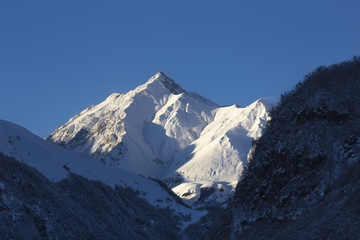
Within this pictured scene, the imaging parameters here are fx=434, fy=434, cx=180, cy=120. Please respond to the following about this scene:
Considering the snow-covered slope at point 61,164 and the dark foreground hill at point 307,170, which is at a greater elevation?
the snow-covered slope at point 61,164

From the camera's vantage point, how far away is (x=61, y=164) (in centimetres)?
3462

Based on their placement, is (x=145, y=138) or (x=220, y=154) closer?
(x=220, y=154)

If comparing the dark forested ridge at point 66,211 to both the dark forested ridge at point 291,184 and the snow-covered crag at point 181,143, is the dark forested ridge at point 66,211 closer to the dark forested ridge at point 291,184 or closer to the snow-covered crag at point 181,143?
the dark forested ridge at point 291,184

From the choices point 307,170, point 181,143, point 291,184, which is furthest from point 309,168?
point 181,143

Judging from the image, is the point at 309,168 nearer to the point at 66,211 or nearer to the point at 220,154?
the point at 66,211

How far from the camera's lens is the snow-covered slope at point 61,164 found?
31234 millimetres

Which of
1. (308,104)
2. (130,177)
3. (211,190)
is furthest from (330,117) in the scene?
(211,190)

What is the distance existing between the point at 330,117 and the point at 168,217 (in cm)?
2998

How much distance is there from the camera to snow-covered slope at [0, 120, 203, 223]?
102 ft

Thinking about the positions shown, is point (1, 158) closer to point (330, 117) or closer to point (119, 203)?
point (119, 203)

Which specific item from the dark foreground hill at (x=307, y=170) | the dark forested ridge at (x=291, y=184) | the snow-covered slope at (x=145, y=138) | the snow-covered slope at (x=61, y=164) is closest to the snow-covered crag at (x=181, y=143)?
the snow-covered slope at (x=145, y=138)

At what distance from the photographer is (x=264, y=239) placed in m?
14.6

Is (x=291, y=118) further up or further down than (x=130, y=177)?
further down

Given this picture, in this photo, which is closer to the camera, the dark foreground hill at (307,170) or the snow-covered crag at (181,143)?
the dark foreground hill at (307,170)
